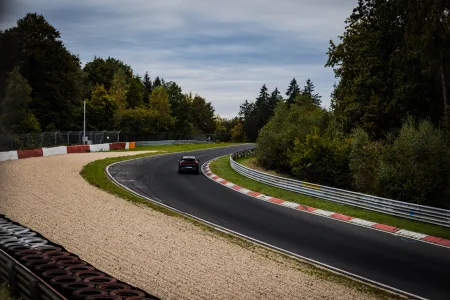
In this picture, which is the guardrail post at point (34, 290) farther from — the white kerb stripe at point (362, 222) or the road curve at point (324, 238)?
the white kerb stripe at point (362, 222)

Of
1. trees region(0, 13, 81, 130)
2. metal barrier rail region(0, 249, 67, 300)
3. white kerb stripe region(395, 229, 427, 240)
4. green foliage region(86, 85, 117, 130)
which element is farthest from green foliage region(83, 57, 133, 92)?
metal barrier rail region(0, 249, 67, 300)

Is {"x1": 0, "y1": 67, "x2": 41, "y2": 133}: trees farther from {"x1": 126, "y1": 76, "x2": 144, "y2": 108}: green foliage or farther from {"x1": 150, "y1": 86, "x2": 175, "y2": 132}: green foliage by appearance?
{"x1": 126, "y1": 76, "x2": 144, "y2": 108}: green foliage

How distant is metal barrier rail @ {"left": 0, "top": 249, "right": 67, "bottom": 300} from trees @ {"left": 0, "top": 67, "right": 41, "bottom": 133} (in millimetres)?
39172

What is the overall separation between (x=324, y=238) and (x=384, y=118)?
25651 millimetres

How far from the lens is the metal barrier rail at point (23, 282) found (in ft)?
28.5

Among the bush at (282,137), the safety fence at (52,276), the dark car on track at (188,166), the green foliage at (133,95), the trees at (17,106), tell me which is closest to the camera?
the safety fence at (52,276)

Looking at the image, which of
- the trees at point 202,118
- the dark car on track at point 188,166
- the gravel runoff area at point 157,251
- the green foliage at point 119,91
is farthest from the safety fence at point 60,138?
the trees at point 202,118

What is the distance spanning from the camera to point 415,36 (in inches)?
1151

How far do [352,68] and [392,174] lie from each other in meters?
19.9

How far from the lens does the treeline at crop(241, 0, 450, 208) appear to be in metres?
24.4

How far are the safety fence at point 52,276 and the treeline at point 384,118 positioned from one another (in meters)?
19.0

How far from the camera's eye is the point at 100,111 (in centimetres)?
7275

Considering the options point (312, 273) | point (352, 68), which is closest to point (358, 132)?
point (352, 68)

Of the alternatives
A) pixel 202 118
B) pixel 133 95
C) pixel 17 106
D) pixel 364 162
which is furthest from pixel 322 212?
pixel 202 118
